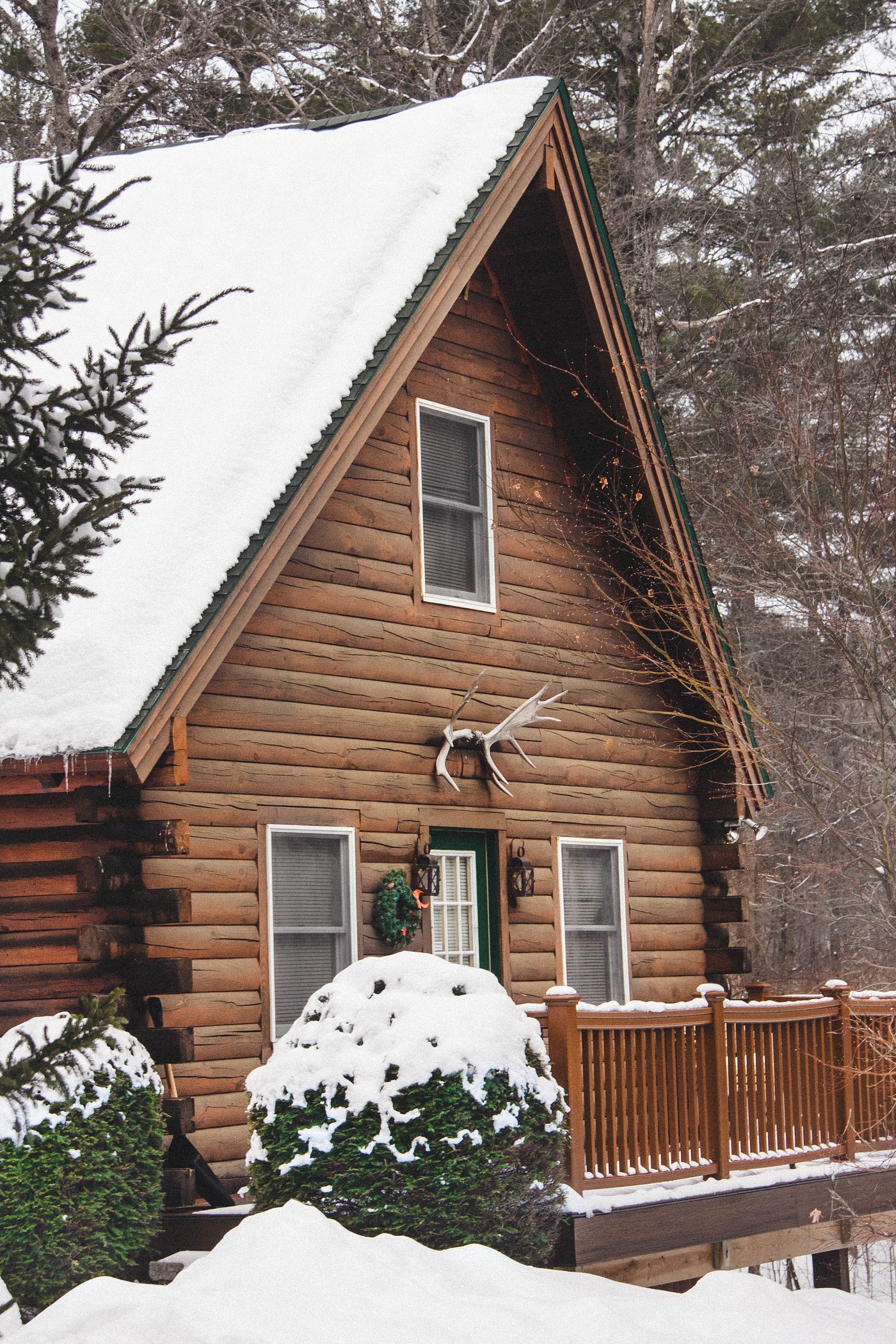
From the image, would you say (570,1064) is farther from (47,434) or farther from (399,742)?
(47,434)

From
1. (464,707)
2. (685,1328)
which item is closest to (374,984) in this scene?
(685,1328)

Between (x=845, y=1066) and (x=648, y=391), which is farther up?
(x=648, y=391)

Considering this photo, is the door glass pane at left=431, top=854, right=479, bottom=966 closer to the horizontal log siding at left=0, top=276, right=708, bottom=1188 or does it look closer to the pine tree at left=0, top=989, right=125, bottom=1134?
the horizontal log siding at left=0, top=276, right=708, bottom=1188

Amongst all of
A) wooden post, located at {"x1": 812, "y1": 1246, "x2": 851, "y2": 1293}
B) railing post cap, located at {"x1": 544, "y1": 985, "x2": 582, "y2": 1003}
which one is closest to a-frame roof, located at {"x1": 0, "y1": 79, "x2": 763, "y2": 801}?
railing post cap, located at {"x1": 544, "y1": 985, "x2": 582, "y2": 1003}

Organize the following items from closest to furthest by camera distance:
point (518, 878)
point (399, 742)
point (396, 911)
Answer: point (396, 911)
point (399, 742)
point (518, 878)

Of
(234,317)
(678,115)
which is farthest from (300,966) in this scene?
(678,115)

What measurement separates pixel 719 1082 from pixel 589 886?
3.21 meters

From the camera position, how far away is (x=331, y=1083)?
24.5ft

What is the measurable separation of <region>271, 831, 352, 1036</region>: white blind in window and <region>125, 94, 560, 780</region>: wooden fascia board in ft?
5.33

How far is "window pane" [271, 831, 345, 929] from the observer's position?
997cm

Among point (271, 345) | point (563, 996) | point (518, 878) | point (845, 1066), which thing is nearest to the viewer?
point (563, 996)

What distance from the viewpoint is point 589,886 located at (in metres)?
12.5

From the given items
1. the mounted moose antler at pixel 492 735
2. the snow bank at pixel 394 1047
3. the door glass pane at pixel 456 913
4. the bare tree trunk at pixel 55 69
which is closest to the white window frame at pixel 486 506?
the mounted moose antler at pixel 492 735

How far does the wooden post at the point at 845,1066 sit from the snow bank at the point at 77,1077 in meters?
4.93
